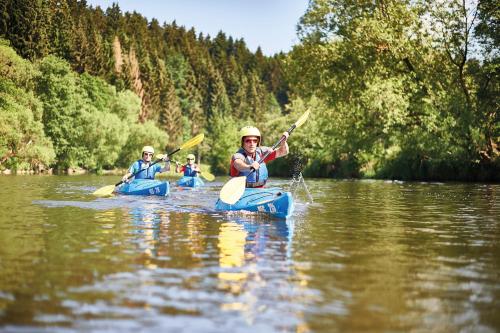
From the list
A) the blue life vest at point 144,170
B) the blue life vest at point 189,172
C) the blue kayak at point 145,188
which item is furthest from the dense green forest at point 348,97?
the blue kayak at point 145,188

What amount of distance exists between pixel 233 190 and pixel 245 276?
658 cm

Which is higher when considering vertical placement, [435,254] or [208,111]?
[208,111]

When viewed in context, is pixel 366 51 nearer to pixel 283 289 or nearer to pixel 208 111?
pixel 283 289

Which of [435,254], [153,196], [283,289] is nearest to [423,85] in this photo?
[153,196]

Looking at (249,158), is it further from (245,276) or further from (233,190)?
(245,276)

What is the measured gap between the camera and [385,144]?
39.6 m

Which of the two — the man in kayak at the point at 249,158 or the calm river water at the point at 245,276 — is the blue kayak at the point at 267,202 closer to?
the man in kayak at the point at 249,158

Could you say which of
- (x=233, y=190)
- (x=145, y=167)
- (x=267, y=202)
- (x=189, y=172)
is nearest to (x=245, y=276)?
(x=267, y=202)

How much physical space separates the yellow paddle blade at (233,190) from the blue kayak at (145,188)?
7326mm

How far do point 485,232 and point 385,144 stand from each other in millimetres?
29535

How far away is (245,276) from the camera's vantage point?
6184 millimetres

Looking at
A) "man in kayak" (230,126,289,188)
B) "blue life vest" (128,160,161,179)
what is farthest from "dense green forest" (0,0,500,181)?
"man in kayak" (230,126,289,188)

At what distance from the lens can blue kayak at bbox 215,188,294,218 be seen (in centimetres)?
1234

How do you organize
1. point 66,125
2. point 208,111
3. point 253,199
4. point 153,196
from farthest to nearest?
point 208,111
point 66,125
point 153,196
point 253,199
